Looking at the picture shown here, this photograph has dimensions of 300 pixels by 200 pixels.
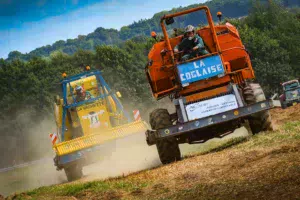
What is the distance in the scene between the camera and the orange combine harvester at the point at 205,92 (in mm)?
11945

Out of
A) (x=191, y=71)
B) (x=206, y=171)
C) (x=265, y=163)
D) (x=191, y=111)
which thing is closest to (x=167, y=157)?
(x=191, y=111)

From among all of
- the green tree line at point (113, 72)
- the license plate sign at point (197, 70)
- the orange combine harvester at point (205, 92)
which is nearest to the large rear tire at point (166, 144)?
the orange combine harvester at point (205, 92)

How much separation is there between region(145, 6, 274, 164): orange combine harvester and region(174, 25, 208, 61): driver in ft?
0.53

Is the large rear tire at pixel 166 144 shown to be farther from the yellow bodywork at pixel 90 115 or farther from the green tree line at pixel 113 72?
the green tree line at pixel 113 72

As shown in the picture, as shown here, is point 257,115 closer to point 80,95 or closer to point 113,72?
point 80,95

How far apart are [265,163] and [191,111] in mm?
4033

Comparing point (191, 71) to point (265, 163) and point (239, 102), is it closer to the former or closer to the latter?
point (239, 102)

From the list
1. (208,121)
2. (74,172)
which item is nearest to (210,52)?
(208,121)

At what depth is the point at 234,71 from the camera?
41.8 ft

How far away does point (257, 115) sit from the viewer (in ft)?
41.3

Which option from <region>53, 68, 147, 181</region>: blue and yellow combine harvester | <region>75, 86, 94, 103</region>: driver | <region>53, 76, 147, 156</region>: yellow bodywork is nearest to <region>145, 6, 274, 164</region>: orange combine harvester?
<region>53, 68, 147, 181</region>: blue and yellow combine harvester

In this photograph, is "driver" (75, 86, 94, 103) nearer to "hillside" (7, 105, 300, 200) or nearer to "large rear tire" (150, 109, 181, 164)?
"large rear tire" (150, 109, 181, 164)

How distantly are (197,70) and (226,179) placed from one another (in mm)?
4848

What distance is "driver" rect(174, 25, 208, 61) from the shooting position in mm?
12719
